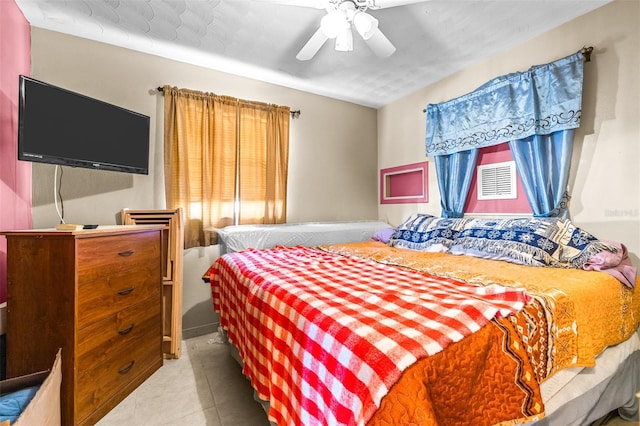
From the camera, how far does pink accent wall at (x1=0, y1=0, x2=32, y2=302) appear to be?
5.58 ft

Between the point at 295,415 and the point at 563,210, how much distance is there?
232cm

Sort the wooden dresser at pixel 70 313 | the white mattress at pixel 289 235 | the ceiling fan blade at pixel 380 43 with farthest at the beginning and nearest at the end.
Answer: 1. the white mattress at pixel 289 235
2. the ceiling fan blade at pixel 380 43
3. the wooden dresser at pixel 70 313

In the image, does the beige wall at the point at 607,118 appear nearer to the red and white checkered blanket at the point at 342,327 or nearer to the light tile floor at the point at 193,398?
the red and white checkered blanket at the point at 342,327

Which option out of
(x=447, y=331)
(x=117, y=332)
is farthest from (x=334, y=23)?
(x=117, y=332)

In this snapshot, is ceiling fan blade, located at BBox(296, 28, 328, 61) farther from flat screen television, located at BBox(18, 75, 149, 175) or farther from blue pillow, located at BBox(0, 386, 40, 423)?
blue pillow, located at BBox(0, 386, 40, 423)

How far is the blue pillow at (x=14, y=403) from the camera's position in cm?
105

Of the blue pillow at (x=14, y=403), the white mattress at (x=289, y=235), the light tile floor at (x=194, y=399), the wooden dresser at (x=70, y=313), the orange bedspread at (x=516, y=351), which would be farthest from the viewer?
the white mattress at (x=289, y=235)

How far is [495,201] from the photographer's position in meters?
2.56

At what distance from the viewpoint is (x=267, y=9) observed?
1952 millimetres

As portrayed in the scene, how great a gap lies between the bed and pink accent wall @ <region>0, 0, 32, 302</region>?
1.30 metres

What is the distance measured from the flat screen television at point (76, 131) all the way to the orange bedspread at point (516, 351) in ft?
6.96

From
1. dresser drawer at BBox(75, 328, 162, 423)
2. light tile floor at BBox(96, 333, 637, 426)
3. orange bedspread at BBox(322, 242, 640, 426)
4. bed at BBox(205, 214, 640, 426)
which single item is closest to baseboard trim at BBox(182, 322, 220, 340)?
light tile floor at BBox(96, 333, 637, 426)

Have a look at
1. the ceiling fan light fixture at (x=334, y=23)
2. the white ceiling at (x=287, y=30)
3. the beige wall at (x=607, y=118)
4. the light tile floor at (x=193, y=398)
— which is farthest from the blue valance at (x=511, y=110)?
the light tile floor at (x=193, y=398)

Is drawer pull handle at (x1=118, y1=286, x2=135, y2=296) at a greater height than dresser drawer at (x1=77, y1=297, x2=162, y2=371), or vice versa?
drawer pull handle at (x1=118, y1=286, x2=135, y2=296)
